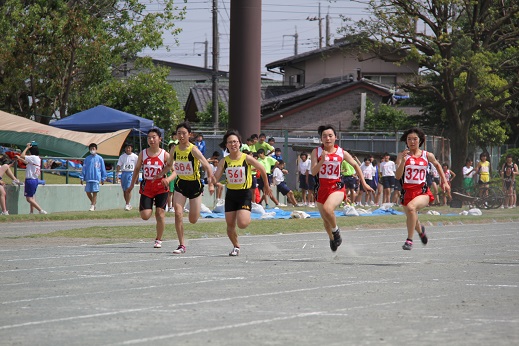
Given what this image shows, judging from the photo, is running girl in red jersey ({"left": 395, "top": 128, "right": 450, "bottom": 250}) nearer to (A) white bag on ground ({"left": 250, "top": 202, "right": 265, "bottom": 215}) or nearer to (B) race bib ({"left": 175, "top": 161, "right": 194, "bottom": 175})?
(B) race bib ({"left": 175, "top": 161, "right": 194, "bottom": 175})

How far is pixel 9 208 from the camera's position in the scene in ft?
85.4

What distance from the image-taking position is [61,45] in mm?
38375

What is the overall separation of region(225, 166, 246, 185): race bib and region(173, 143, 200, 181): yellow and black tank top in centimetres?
81

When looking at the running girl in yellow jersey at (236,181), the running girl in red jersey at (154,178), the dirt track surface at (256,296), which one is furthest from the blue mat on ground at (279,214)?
the running girl in yellow jersey at (236,181)

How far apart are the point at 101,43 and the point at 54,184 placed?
13.0 m

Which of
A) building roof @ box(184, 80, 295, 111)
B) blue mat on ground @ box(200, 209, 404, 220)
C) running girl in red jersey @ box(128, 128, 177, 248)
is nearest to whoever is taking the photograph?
running girl in red jersey @ box(128, 128, 177, 248)

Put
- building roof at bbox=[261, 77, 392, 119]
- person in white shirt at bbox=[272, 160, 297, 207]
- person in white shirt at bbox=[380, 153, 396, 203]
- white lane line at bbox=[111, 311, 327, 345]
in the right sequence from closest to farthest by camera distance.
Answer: white lane line at bbox=[111, 311, 327, 345] → person in white shirt at bbox=[272, 160, 297, 207] → person in white shirt at bbox=[380, 153, 396, 203] → building roof at bbox=[261, 77, 392, 119]

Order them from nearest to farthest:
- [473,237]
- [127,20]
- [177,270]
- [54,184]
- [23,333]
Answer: [23,333]
[177,270]
[473,237]
[54,184]
[127,20]

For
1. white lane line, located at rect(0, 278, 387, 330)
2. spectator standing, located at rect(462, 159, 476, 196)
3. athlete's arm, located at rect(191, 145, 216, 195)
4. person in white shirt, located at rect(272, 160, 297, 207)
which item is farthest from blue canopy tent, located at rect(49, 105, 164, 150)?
white lane line, located at rect(0, 278, 387, 330)

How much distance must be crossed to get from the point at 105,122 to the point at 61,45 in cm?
697

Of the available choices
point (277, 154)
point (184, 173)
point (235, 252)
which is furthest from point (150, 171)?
point (277, 154)

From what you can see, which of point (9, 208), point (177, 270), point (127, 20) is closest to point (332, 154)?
point (177, 270)

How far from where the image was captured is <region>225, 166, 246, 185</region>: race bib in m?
15.1

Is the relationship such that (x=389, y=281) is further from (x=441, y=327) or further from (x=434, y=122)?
(x=434, y=122)
